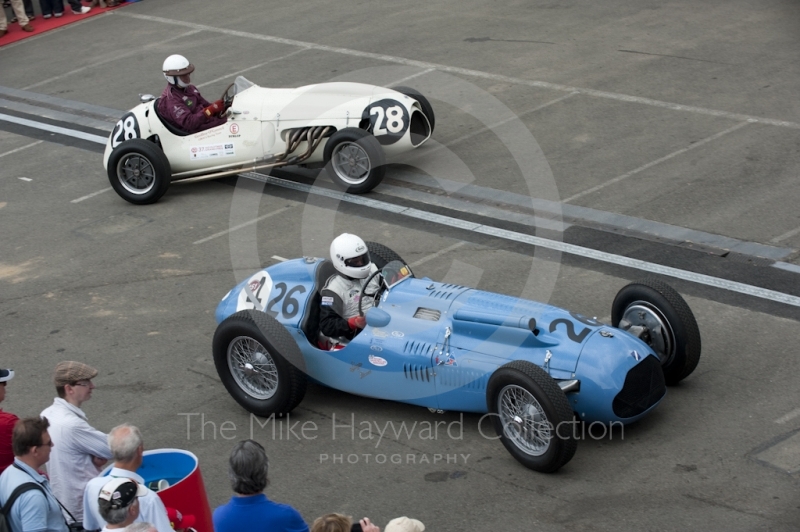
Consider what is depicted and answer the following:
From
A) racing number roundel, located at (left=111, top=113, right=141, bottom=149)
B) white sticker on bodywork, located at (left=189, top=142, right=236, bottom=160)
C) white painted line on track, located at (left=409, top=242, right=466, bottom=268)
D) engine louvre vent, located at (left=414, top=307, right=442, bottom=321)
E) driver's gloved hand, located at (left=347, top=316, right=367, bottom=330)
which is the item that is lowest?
white painted line on track, located at (left=409, top=242, right=466, bottom=268)

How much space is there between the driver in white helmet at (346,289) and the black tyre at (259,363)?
368 mm

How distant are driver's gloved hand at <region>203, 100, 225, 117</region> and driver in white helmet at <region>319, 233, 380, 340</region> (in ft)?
17.0

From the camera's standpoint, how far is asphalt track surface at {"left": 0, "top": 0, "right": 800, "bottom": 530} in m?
6.97

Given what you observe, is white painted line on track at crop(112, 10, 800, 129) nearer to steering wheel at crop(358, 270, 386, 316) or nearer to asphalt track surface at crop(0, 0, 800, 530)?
asphalt track surface at crop(0, 0, 800, 530)

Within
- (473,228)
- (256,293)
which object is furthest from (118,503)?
(473,228)

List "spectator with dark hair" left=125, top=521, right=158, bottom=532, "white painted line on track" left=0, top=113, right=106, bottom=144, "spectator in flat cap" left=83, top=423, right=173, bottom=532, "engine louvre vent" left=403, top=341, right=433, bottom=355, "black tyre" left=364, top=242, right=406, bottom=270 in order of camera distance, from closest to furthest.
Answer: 1. "spectator with dark hair" left=125, top=521, right=158, bottom=532
2. "spectator in flat cap" left=83, top=423, right=173, bottom=532
3. "engine louvre vent" left=403, top=341, right=433, bottom=355
4. "black tyre" left=364, top=242, right=406, bottom=270
5. "white painted line on track" left=0, top=113, right=106, bottom=144

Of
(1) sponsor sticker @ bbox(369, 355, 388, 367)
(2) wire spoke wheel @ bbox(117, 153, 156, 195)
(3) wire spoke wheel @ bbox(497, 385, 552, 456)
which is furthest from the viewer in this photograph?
(2) wire spoke wheel @ bbox(117, 153, 156, 195)

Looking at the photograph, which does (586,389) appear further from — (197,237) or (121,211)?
(121,211)

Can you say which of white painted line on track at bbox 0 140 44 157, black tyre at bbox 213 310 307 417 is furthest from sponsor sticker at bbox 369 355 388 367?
white painted line on track at bbox 0 140 44 157

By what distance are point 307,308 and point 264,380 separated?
65 centimetres

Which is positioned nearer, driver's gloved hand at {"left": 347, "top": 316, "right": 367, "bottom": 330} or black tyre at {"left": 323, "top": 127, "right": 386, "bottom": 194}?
driver's gloved hand at {"left": 347, "top": 316, "right": 367, "bottom": 330}

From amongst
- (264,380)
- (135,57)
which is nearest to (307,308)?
(264,380)

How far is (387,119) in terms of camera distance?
1205 cm

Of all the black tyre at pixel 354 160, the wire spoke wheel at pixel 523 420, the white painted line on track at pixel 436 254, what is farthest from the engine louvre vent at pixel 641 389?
the black tyre at pixel 354 160
